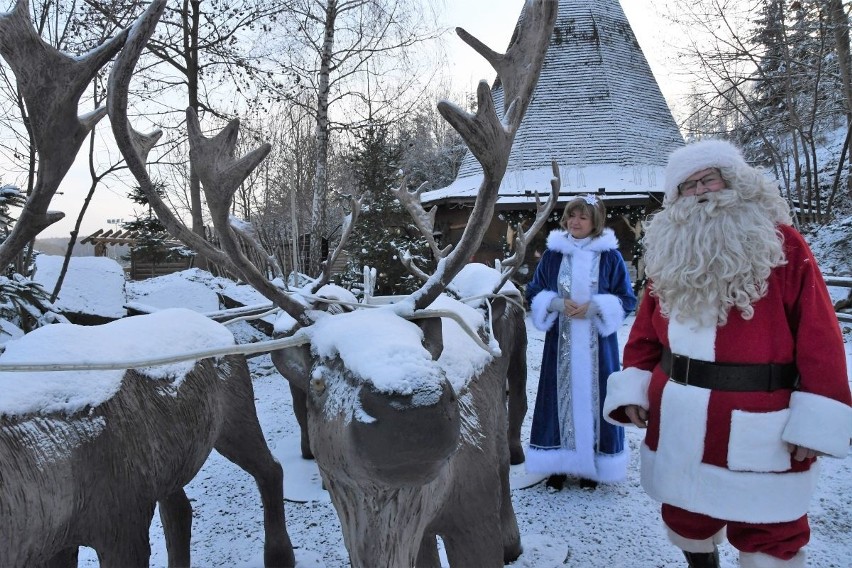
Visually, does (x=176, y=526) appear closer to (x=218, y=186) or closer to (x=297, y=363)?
(x=297, y=363)

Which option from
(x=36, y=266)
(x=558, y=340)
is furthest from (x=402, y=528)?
(x=36, y=266)

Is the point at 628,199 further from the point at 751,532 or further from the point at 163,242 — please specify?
the point at 163,242

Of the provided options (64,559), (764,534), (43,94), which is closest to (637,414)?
(764,534)

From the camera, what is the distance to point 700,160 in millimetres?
2303

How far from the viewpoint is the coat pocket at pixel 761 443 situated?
1992 mm

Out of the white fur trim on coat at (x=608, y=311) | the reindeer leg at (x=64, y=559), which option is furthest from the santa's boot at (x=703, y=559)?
the reindeer leg at (x=64, y=559)

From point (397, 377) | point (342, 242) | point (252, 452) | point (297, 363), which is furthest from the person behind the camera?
point (342, 242)

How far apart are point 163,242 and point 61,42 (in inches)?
444

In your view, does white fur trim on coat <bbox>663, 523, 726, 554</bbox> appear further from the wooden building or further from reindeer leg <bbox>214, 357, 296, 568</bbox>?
the wooden building

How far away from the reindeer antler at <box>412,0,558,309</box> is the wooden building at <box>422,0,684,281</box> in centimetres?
985

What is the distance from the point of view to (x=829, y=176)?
18203 millimetres

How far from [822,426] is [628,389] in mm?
704

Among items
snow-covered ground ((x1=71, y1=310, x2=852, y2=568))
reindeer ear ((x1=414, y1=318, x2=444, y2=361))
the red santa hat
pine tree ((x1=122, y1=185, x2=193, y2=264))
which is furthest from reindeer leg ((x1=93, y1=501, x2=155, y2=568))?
pine tree ((x1=122, y1=185, x2=193, y2=264))

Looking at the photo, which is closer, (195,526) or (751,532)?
(751,532)
